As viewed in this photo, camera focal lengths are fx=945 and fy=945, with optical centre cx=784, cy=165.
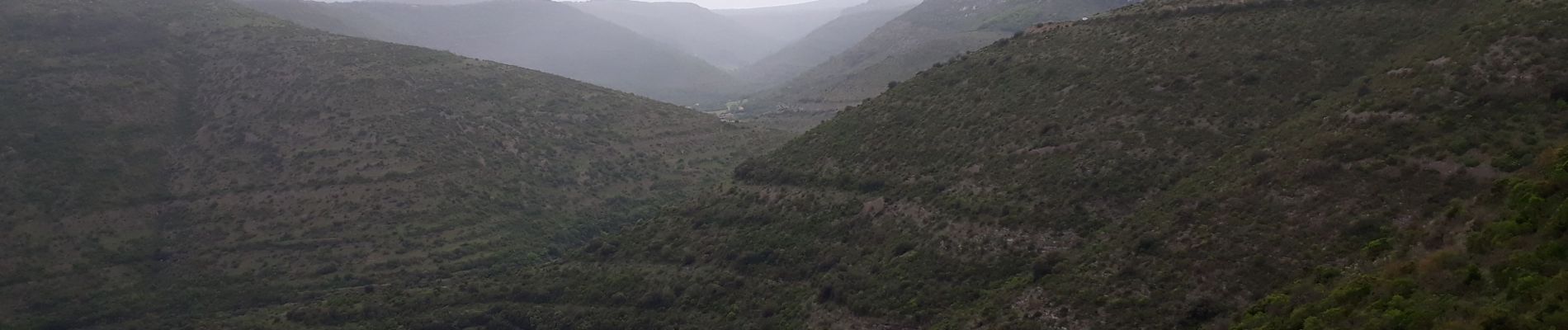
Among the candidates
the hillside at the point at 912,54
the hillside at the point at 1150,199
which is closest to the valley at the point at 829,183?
the hillside at the point at 1150,199

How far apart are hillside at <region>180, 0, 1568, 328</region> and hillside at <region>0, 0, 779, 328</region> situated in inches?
387

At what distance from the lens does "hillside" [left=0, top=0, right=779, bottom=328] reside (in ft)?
249

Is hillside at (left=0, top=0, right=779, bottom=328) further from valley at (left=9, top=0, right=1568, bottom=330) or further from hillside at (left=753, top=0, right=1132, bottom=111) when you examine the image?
hillside at (left=753, top=0, right=1132, bottom=111)

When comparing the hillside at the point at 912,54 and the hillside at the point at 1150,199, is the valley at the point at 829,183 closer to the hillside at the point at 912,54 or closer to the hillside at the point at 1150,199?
the hillside at the point at 1150,199

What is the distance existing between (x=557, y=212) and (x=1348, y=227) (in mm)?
69414

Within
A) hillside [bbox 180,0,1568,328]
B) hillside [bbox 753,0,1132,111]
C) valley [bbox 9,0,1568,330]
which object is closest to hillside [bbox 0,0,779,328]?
valley [bbox 9,0,1568,330]

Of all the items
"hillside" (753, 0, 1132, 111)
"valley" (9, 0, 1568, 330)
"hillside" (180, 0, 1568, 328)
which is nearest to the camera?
"hillside" (180, 0, 1568, 328)

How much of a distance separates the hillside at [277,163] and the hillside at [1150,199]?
982 cm

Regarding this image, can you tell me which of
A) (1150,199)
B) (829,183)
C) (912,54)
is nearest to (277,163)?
(829,183)

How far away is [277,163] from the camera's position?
90938 mm

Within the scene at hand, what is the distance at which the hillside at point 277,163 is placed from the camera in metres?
75.9

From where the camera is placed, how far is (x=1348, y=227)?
33188mm

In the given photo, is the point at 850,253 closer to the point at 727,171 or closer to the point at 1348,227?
the point at 1348,227

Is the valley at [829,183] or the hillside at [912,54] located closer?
the valley at [829,183]
